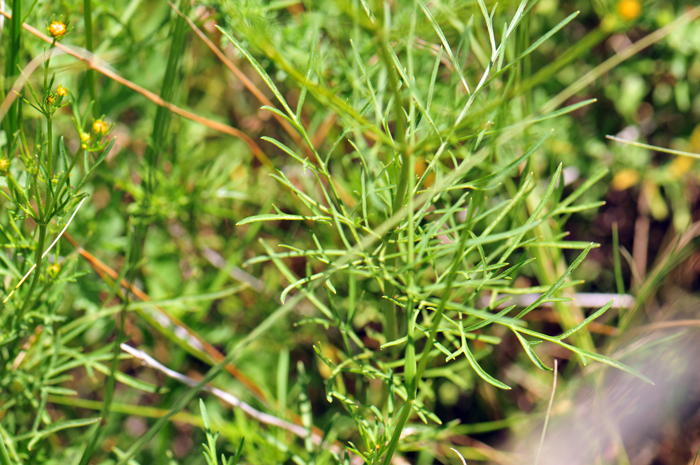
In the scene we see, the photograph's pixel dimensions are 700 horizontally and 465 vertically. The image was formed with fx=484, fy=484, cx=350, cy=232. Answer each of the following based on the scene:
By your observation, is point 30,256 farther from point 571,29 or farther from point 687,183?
point 687,183

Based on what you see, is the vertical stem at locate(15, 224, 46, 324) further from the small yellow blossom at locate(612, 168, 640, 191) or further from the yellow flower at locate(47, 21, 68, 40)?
the small yellow blossom at locate(612, 168, 640, 191)

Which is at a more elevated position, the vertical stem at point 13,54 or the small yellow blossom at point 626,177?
the vertical stem at point 13,54

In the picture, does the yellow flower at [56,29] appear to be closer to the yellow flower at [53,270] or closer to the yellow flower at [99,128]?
the yellow flower at [99,128]

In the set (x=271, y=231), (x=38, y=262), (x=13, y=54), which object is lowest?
(x=271, y=231)

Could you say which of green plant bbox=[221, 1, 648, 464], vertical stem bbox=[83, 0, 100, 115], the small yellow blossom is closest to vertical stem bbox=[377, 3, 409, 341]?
green plant bbox=[221, 1, 648, 464]

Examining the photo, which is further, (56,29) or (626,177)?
(626,177)

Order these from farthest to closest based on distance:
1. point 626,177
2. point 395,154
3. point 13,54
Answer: point 626,177, point 13,54, point 395,154

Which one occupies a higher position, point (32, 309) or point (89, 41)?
point (89, 41)

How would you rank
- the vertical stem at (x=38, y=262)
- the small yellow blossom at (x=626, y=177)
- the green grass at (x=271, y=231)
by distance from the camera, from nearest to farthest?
the vertical stem at (x=38, y=262) < the green grass at (x=271, y=231) < the small yellow blossom at (x=626, y=177)

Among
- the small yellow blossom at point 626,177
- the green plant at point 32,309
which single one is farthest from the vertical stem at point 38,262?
the small yellow blossom at point 626,177

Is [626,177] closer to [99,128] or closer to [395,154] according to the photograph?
[395,154]

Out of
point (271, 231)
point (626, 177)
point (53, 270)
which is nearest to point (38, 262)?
point (53, 270)

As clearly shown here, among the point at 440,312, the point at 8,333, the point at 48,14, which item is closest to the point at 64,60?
the point at 48,14
